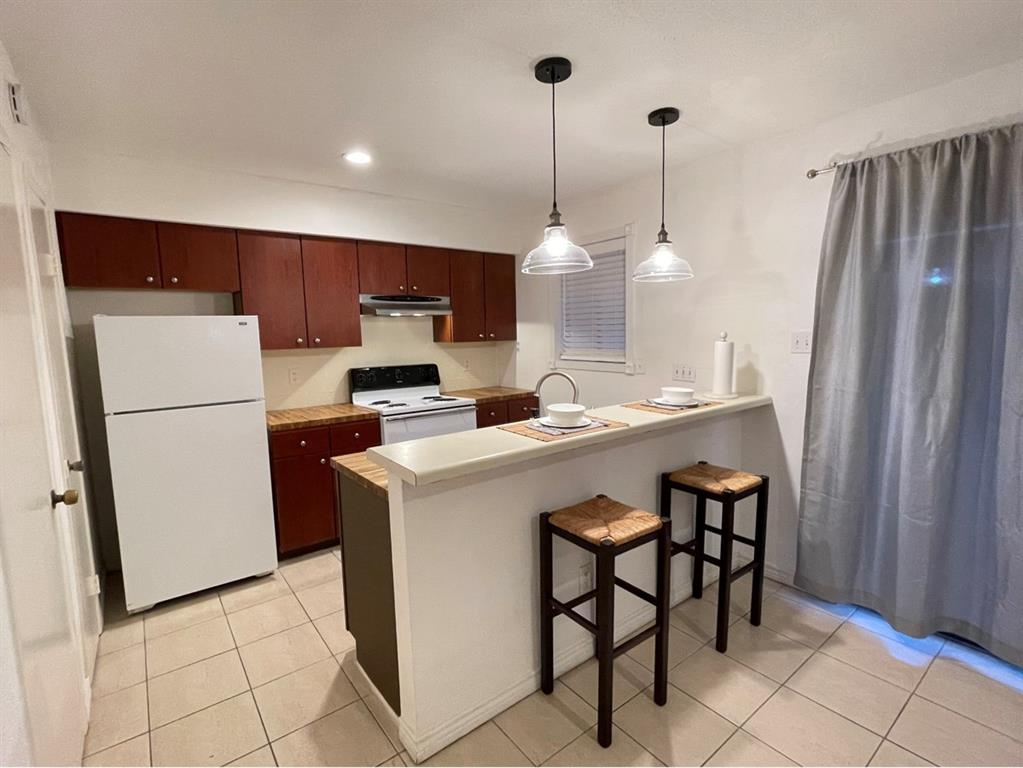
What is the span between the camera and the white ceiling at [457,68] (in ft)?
5.03

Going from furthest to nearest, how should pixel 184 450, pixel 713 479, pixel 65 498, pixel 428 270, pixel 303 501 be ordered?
pixel 428 270 → pixel 303 501 → pixel 184 450 → pixel 713 479 → pixel 65 498

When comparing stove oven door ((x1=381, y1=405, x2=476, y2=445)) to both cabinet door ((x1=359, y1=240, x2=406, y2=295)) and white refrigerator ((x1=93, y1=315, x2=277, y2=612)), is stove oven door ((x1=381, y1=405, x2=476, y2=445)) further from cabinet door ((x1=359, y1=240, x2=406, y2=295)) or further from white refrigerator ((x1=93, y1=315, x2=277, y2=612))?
cabinet door ((x1=359, y1=240, x2=406, y2=295))

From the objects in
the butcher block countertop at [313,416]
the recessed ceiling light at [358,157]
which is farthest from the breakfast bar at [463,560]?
the recessed ceiling light at [358,157]

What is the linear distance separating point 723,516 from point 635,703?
2.71 feet

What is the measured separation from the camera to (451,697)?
167 cm

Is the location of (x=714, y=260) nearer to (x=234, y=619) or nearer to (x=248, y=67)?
(x=248, y=67)

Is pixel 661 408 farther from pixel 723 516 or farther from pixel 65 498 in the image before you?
pixel 65 498

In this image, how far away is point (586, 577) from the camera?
2023mm

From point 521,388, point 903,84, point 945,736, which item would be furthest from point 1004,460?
point 521,388

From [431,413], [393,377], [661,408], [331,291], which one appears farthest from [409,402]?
[661,408]

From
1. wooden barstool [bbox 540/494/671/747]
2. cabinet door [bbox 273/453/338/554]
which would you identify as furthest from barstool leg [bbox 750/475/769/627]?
cabinet door [bbox 273/453/338/554]

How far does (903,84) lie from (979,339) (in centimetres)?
111

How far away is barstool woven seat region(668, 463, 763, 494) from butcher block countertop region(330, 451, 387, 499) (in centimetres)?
135

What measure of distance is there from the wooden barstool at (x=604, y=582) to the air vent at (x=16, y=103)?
92.6 inches
